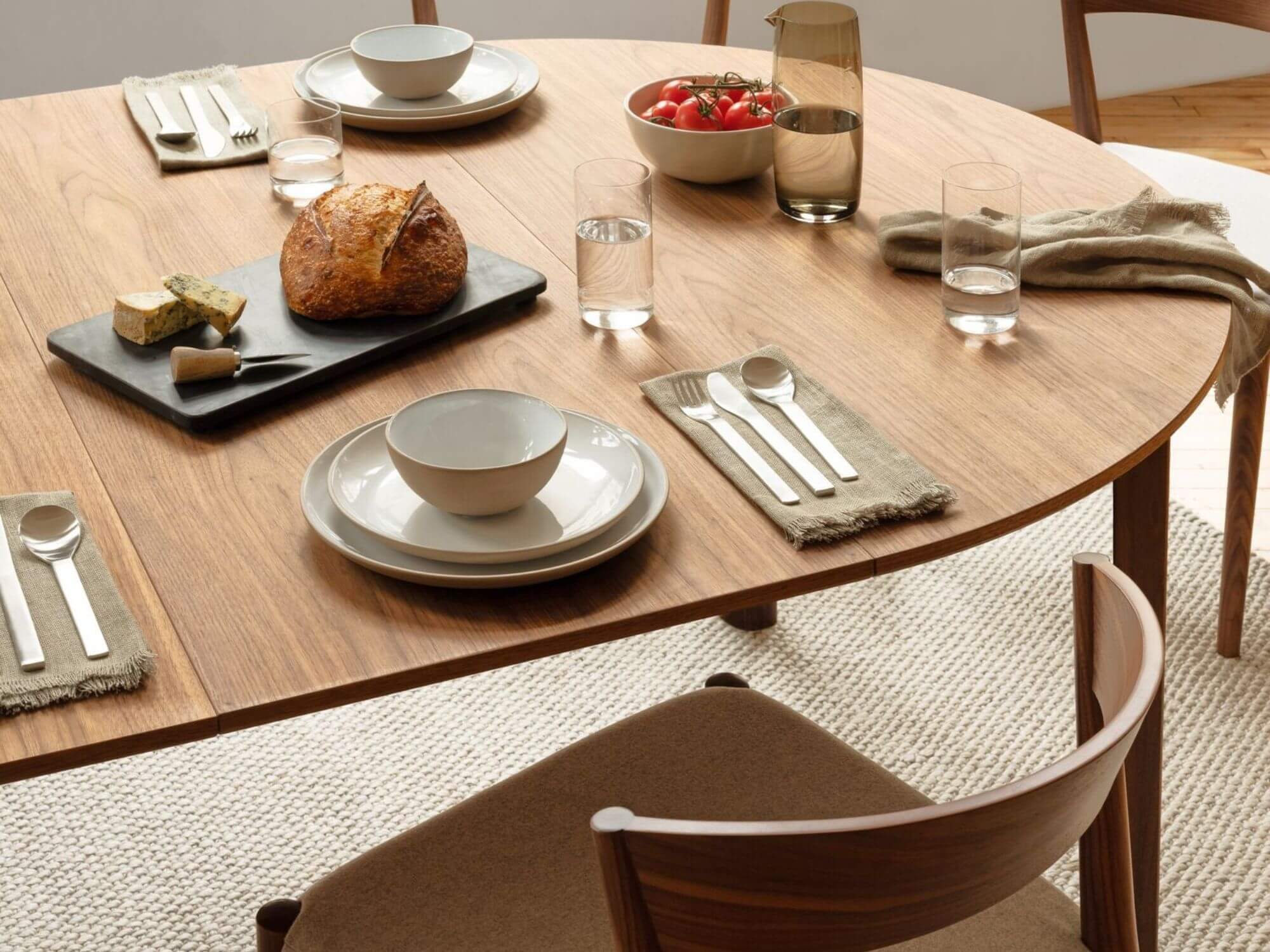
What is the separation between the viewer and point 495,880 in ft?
3.78

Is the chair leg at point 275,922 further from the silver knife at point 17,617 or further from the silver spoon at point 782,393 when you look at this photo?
the silver spoon at point 782,393

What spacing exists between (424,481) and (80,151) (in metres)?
0.92

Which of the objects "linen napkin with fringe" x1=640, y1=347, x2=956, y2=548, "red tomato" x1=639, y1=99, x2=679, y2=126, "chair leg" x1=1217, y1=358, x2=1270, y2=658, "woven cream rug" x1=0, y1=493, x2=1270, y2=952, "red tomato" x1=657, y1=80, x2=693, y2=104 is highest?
"red tomato" x1=657, y1=80, x2=693, y2=104

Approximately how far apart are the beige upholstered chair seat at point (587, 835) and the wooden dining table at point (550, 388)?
280 millimetres

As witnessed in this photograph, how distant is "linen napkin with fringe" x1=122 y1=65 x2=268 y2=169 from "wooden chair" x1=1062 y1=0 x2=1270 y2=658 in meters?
1.17

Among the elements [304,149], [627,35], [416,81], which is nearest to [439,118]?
[416,81]

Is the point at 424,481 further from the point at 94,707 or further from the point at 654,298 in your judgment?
the point at 654,298

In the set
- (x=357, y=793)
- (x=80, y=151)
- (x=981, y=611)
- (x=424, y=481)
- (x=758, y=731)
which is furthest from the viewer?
(x=981, y=611)

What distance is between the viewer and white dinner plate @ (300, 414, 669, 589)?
965 mm

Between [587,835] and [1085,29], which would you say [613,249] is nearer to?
[587,835]

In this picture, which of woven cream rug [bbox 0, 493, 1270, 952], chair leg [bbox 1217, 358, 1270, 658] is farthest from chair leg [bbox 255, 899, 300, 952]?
chair leg [bbox 1217, 358, 1270, 658]

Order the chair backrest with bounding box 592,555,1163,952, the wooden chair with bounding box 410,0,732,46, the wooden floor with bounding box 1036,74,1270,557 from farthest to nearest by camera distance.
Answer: the wooden floor with bounding box 1036,74,1270,557 < the wooden chair with bounding box 410,0,732,46 < the chair backrest with bounding box 592,555,1163,952

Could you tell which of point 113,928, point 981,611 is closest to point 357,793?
point 113,928

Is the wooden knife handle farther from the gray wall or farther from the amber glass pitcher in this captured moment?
the gray wall
